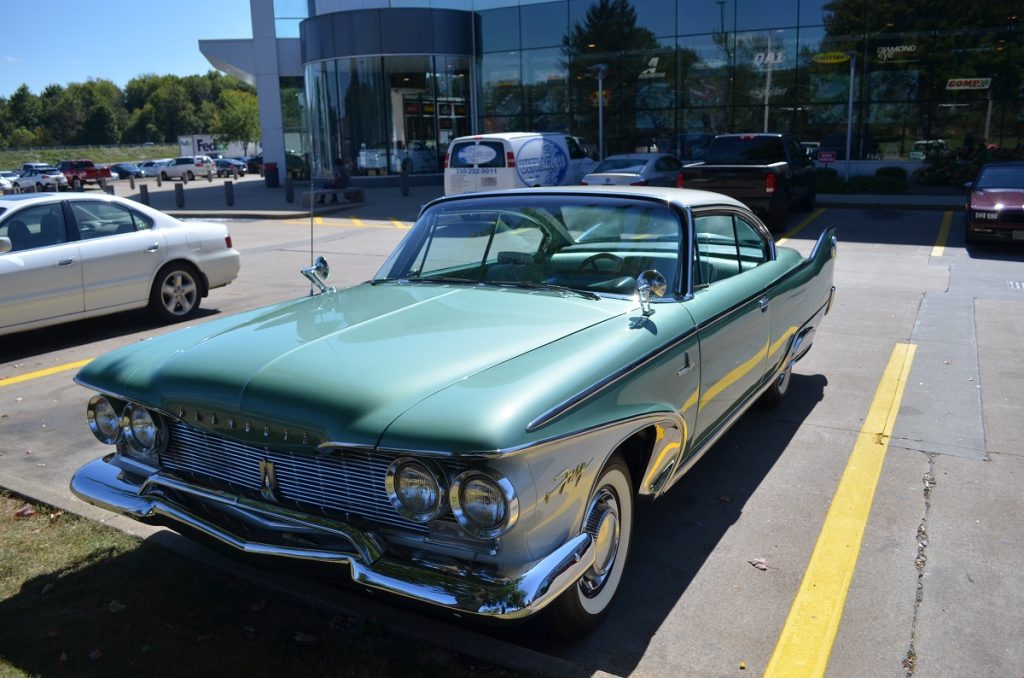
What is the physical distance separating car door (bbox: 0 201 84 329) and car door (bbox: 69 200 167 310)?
5.2 inches

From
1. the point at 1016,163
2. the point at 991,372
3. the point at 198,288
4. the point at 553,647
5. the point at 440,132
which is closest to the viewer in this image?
the point at 553,647

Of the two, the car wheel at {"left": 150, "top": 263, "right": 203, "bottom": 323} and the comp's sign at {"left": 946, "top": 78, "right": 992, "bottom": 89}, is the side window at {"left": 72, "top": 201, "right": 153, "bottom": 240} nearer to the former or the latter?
the car wheel at {"left": 150, "top": 263, "right": 203, "bottom": 323}

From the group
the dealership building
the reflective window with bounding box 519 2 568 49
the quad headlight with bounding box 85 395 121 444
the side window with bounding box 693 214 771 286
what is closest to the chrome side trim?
the side window with bounding box 693 214 771 286

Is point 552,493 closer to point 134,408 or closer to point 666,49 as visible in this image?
point 134,408

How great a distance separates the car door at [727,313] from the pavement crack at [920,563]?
1.09 m

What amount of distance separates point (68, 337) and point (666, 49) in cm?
2395

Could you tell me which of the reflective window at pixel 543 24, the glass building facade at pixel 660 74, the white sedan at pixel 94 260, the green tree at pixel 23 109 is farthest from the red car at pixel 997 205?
the green tree at pixel 23 109

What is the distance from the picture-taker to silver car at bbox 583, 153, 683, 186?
17844 millimetres

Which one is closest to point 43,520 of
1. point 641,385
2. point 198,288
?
point 641,385

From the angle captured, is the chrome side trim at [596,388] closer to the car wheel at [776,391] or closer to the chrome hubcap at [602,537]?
the chrome hubcap at [602,537]

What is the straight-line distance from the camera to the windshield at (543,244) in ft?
14.3

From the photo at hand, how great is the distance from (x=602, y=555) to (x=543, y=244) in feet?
6.25

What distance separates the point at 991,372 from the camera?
276 inches

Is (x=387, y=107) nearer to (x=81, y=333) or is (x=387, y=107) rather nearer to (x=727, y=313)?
(x=81, y=333)
